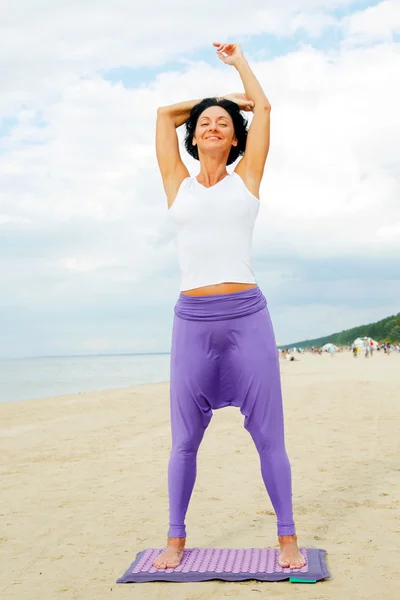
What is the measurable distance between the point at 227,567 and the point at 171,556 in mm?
347

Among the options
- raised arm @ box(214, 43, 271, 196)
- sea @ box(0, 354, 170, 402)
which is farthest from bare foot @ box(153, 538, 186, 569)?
sea @ box(0, 354, 170, 402)

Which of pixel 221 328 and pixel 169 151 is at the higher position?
pixel 169 151

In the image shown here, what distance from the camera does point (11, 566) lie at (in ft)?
13.2

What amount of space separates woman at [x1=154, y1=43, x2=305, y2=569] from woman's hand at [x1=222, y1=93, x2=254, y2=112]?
0.26ft

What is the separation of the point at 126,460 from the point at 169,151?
15.1 ft

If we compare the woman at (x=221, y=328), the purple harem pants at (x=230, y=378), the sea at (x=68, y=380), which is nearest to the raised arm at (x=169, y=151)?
the woman at (x=221, y=328)

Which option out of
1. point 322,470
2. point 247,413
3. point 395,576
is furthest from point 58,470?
point 395,576

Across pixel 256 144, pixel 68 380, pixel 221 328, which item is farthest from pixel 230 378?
pixel 68 380

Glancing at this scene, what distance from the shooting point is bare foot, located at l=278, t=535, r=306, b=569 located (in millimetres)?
3740

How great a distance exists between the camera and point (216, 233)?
383cm

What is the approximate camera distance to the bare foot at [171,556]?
3.85 m

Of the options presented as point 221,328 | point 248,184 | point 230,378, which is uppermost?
point 248,184

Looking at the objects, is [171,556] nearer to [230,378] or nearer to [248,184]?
[230,378]

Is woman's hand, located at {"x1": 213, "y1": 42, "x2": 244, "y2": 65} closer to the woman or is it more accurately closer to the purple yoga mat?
the woman
